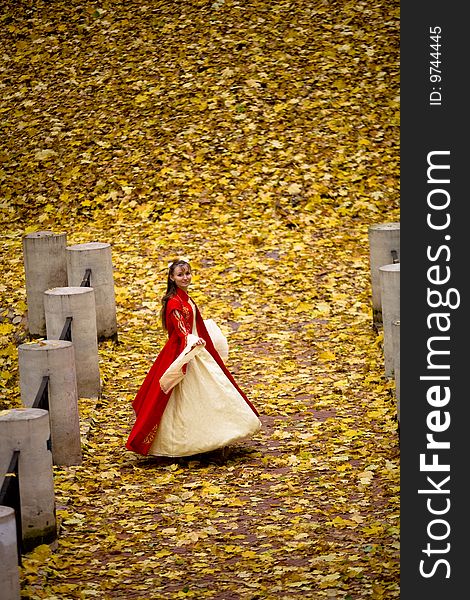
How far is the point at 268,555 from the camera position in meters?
6.84

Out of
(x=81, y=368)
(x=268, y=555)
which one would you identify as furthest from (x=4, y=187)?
(x=268, y=555)

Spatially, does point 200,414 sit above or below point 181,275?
below

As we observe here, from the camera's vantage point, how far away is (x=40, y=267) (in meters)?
11.8

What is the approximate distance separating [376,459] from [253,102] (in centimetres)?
935

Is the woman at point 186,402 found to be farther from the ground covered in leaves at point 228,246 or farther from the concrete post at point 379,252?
the concrete post at point 379,252

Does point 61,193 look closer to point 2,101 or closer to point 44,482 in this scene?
point 2,101

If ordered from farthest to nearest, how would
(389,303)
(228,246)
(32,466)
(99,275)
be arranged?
(228,246) < (99,275) < (389,303) < (32,466)

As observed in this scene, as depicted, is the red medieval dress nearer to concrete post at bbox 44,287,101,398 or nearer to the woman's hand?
the woman's hand

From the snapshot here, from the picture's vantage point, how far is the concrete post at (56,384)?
830 cm

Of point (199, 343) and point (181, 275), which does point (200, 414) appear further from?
point (181, 275)

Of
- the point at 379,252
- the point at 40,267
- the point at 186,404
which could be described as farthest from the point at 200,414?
the point at 379,252

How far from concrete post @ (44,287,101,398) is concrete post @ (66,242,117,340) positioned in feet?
4.86

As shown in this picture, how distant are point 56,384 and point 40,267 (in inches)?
145

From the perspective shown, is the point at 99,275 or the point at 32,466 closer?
the point at 32,466
